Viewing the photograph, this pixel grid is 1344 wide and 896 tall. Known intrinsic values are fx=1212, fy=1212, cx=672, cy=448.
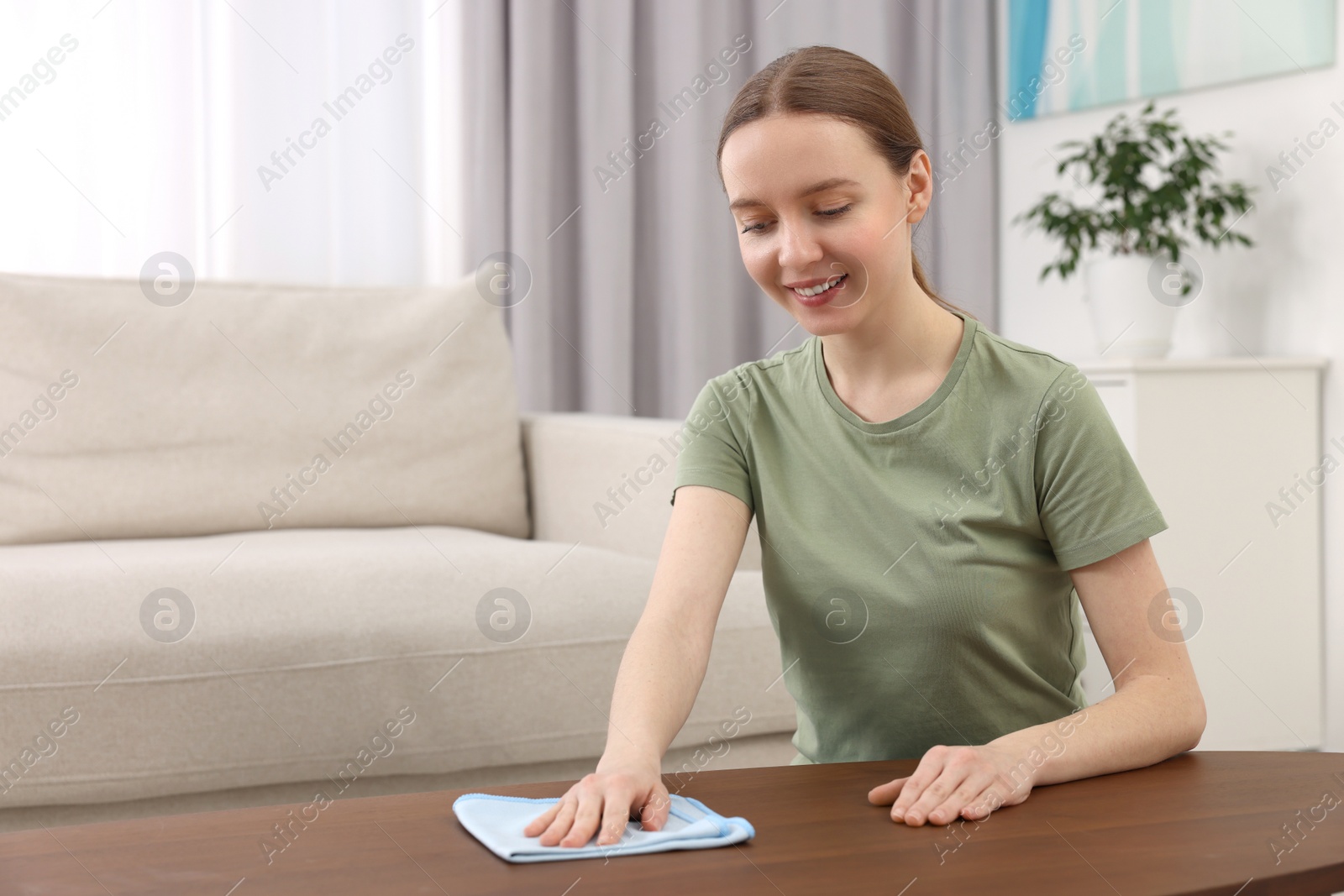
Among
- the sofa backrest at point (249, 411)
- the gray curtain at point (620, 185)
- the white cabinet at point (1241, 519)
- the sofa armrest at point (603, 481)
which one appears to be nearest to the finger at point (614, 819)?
the sofa armrest at point (603, 481)

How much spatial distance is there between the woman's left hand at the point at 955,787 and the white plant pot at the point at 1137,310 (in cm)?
198

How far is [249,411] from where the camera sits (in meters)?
2.05

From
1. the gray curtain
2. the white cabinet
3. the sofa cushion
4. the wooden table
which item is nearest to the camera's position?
the wooden table

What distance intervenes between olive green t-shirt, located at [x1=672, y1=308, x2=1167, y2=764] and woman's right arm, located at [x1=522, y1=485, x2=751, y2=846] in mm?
40

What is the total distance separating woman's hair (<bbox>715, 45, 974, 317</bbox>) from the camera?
972mm

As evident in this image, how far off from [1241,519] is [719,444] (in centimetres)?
174

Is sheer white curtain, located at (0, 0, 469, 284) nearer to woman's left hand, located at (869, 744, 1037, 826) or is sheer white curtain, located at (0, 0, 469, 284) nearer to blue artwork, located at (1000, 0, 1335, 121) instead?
blue artwork, located at (1000, 0, 1335, 121)

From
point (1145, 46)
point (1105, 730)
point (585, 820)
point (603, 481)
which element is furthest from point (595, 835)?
point (1145, 46)

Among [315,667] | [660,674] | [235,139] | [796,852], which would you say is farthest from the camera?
[235,139]

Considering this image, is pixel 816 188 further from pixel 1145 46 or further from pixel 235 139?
pixel 1145 46

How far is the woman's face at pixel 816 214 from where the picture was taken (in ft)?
3.08

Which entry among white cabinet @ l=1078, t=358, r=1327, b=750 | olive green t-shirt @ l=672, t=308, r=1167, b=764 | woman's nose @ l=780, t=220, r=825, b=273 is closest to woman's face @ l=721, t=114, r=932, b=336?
woman's nose @ l=780, t=220, r=825, b=273

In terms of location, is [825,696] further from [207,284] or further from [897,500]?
[207,284]

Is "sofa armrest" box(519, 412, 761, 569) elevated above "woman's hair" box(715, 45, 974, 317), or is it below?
below
